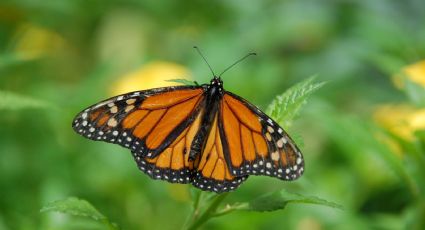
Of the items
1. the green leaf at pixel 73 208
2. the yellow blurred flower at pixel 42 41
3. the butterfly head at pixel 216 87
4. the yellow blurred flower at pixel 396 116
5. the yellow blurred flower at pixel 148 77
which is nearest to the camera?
the green leaf at pixel 73 208

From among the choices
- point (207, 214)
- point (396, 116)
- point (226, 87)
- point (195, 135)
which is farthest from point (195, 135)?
point (396, 116)

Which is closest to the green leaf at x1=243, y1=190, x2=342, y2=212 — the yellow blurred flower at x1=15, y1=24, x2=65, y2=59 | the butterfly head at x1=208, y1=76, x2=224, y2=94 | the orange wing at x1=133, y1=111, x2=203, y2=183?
the orange wing at x1=133, y1=111, x2=203, y2=183

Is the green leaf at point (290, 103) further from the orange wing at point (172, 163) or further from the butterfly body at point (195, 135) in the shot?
the orange wing at point (172, 163)

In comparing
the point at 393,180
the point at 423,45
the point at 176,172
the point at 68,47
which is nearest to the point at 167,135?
the point at 176,172

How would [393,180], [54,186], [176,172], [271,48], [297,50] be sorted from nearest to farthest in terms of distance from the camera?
[176,172], [54,186], [393,180], [271,48], [297,50]

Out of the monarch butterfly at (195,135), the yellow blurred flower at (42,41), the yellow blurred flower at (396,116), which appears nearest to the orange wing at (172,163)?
the monarch butterfly at (195,135)

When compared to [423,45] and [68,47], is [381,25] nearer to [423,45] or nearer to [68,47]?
[423,45]

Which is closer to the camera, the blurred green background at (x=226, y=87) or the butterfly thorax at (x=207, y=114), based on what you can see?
the butterfly thorax at (x=207, y=114)

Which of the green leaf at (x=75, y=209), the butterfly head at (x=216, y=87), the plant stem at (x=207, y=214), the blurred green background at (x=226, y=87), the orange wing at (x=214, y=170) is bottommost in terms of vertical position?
the green leaf at (x=75, y=209)
